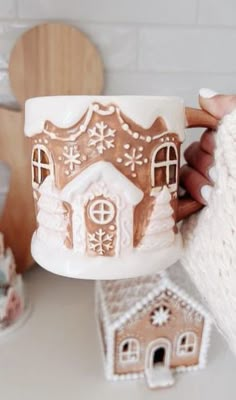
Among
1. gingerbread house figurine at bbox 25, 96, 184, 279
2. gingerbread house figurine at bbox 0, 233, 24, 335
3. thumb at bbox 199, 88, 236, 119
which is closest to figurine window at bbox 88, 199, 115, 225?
gingerbread house figurine at bbox 25, 96, 184, 279

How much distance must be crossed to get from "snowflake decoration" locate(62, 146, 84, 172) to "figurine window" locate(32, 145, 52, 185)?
0.02 m

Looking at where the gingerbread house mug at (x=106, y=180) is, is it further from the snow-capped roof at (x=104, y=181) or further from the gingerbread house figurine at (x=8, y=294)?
the gingerbread house figurine at (x=8, y=294)

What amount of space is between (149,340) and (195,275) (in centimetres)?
11

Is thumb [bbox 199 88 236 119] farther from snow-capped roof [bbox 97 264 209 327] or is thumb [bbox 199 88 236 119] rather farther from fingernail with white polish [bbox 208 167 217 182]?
snow-capped roof [bbox 97 264 209 327]

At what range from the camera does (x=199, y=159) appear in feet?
1.00

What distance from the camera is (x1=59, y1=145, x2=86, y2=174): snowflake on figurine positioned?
0.25 metres

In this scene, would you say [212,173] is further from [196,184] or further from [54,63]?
[54,63]

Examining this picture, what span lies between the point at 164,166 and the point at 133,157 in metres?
0.03

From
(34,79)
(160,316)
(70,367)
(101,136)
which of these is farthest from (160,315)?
(34,79)

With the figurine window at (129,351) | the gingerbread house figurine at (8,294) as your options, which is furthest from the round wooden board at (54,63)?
the figurine window at (129,351)

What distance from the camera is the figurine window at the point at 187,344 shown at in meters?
0.39

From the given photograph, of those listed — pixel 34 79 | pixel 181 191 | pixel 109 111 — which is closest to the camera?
pixel 109 111

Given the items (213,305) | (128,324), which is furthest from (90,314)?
(213,305)

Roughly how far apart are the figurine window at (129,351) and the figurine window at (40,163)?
7.7 inches
